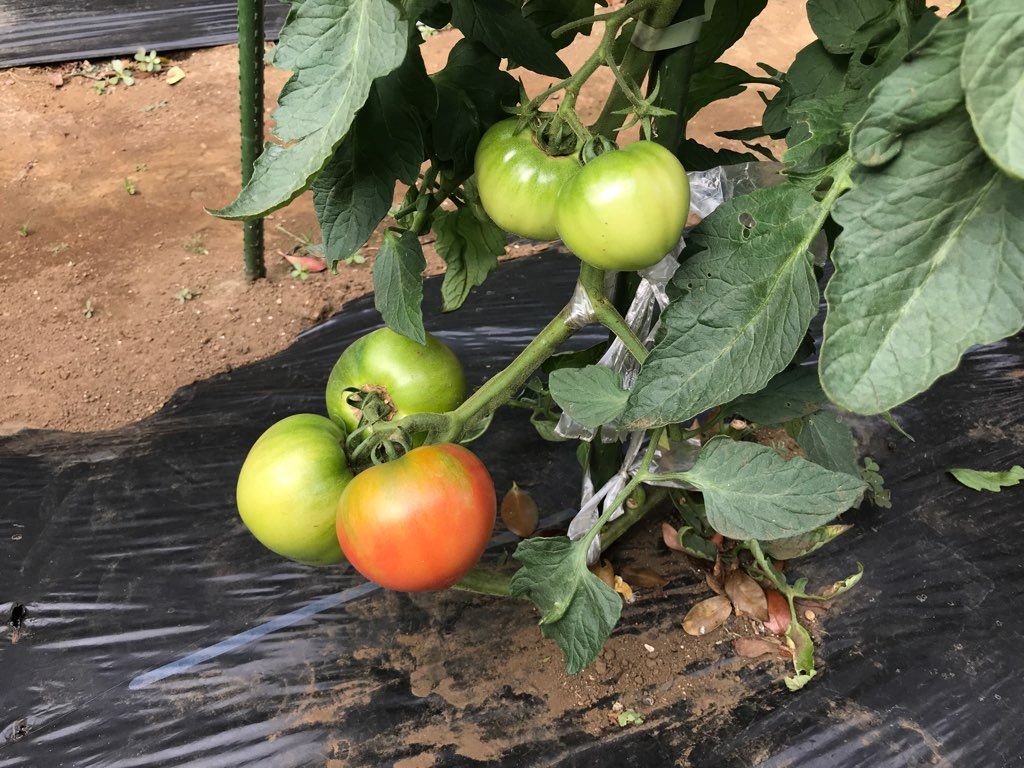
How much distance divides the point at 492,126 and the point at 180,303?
1.85 metres

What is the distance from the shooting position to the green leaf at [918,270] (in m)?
0.55

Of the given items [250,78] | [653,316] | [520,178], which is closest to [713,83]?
[653,316]

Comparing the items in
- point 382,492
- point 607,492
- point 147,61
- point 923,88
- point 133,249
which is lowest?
point 133,249

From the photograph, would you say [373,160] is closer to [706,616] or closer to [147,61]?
[706,616]

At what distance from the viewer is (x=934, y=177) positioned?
0.55 m

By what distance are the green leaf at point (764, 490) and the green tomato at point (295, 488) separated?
0.39 m

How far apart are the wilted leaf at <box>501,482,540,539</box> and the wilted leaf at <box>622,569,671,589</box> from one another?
174 mm

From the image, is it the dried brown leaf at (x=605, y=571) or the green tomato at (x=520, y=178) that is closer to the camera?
the green tomato at (x=520, y=178)

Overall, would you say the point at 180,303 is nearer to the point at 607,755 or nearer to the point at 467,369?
the point at 467,369

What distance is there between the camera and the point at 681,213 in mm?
725

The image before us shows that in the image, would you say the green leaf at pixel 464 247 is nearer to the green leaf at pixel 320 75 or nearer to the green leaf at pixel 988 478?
the green leaf at pixel 320 75

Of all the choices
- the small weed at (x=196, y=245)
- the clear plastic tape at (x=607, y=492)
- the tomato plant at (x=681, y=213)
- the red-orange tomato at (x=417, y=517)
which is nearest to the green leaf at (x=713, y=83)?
the tomato plant at (x=681, y=213)

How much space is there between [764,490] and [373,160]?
479 mm

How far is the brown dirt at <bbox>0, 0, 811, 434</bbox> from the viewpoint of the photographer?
2.16 m
